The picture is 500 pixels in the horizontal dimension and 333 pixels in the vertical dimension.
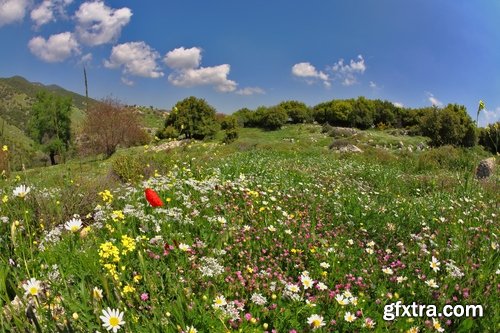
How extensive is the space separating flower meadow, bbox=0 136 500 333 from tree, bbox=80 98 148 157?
3521 cm

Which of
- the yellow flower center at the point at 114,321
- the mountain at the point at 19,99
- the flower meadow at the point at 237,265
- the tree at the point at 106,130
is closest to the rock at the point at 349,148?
the flower meadow at the point at 237,265

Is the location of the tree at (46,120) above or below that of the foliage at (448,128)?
above

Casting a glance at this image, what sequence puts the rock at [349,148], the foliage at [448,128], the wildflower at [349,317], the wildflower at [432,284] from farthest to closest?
the foliage at [448,128]
the rock at [349,148]
the wildflower at [432,284]
the wildflower at [349,317]

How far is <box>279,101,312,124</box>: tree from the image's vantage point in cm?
4775

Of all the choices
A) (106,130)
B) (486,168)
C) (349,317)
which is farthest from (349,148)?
(106,130)

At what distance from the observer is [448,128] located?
33125mm

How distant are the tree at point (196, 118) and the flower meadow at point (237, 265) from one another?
35.9 meters

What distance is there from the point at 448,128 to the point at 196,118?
997 inches

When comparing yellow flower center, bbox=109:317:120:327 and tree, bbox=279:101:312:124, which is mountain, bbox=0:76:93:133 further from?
yellow flower center, bbox=109:317:120:327

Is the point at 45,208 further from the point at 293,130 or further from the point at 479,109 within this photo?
the point at 293,130

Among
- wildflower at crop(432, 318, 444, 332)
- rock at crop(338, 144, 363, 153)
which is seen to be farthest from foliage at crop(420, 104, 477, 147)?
wildflower at crop(432, 318, 444, 332)

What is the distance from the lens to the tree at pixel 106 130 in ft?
127

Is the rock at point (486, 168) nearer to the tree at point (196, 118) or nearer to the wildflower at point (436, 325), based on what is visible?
the wildflower at point (436, 325)

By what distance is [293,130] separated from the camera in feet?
138
